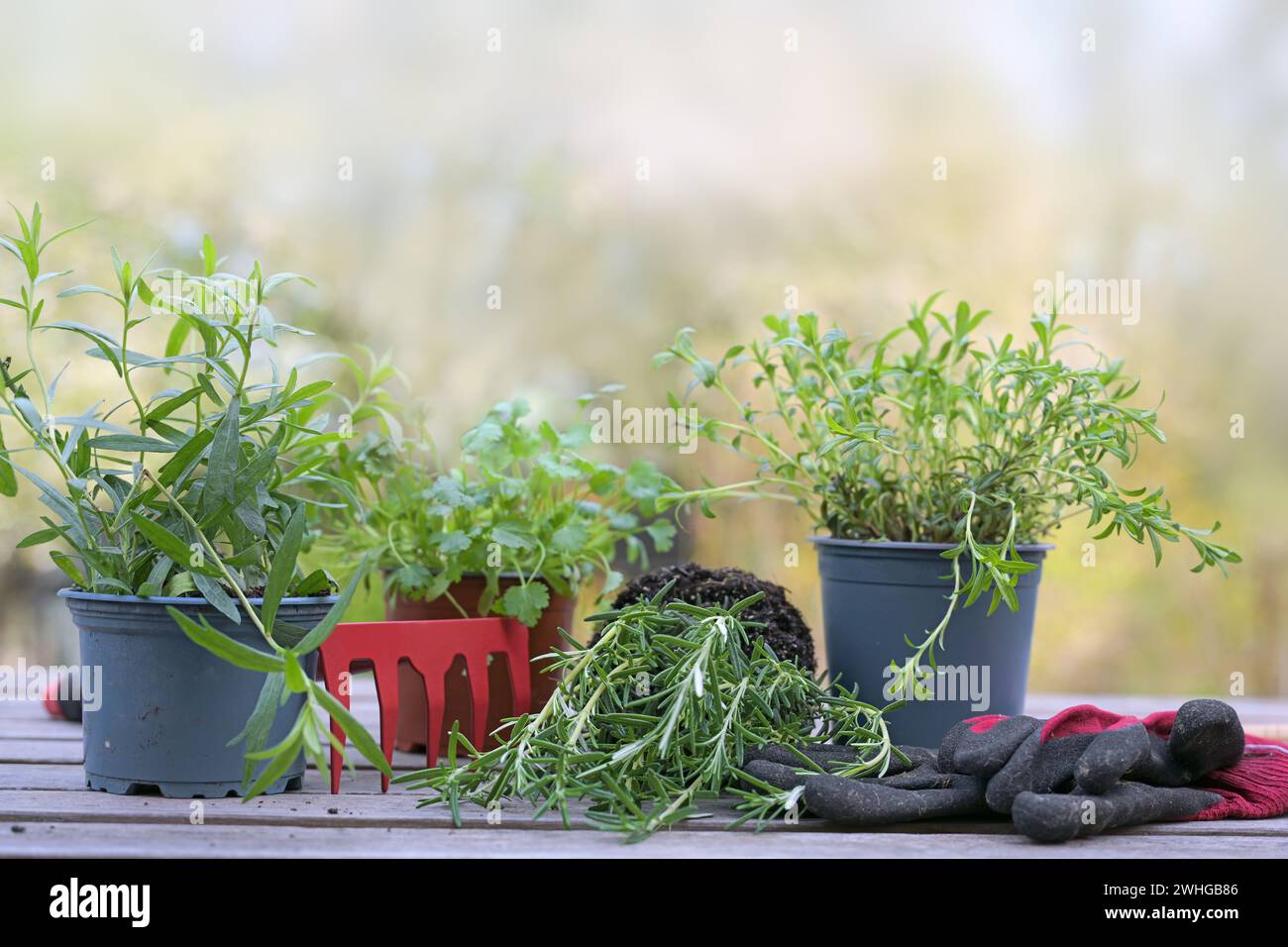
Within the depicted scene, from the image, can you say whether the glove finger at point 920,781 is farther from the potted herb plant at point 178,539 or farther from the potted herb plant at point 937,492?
the potted herb plant at point 178,539

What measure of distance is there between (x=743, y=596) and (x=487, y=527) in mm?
285

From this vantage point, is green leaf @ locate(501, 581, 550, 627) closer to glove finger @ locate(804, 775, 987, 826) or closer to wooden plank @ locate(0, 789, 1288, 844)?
wooden plank @ locate(0, 789, 1288, 844)

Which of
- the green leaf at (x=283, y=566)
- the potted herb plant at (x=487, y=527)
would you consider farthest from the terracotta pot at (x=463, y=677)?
the green leaf at (x=283, y=566)

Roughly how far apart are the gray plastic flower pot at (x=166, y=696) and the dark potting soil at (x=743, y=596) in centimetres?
36

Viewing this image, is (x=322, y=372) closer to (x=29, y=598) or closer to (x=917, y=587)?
(x=29, y=598)

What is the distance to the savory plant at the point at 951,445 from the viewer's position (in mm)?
1035

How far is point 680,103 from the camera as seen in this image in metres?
3.57

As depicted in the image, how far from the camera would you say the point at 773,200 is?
3596 millimetres

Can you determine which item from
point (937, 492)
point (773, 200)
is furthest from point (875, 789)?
point (773, 200)

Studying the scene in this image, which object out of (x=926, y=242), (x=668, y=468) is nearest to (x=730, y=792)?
(x=668, y=468)

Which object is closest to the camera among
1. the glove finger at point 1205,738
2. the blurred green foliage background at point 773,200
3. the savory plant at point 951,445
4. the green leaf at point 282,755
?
the green leaf at point 282,755

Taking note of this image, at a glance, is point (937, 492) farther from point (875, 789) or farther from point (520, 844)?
point (520, 844)

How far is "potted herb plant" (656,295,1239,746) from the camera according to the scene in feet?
3.43

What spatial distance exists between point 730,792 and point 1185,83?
346cm
